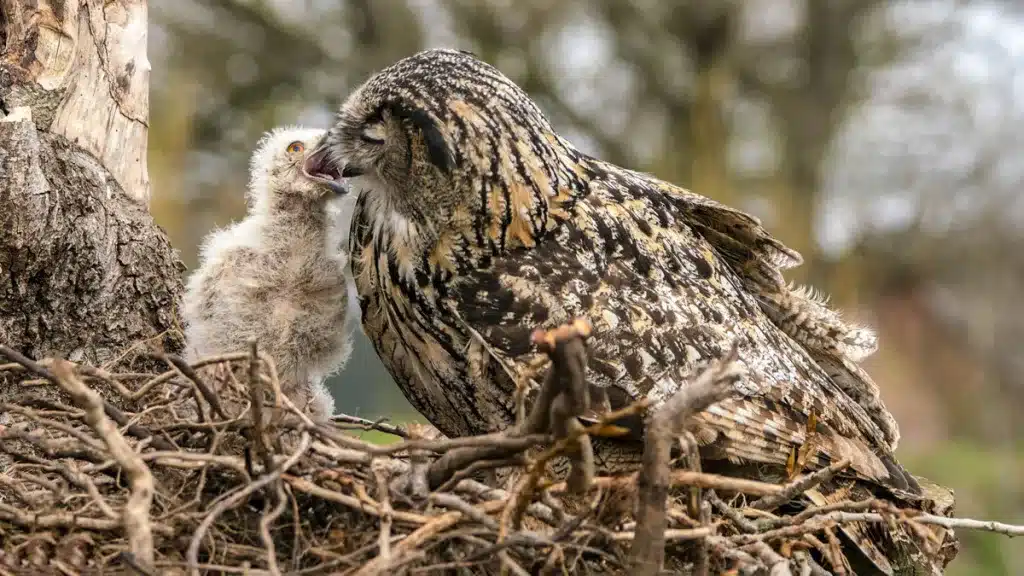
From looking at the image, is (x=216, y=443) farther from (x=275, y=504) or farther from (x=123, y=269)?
(x=123, y=269)

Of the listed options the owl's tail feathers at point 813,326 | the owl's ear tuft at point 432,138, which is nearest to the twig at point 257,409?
the owl's ear tuft at point 432,138

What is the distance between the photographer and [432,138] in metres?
2.36

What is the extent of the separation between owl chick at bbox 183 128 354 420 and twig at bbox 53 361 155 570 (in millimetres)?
1074

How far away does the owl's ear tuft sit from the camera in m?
2.36

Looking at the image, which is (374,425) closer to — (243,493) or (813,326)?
(243,493)

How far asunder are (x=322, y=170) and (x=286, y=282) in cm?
37

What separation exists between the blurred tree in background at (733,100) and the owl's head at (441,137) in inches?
229

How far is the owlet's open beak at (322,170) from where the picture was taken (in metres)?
2.83

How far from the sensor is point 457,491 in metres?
1.83

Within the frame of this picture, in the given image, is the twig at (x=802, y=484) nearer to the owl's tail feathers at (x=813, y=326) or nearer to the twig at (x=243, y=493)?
the twig at (x=243, y=493)

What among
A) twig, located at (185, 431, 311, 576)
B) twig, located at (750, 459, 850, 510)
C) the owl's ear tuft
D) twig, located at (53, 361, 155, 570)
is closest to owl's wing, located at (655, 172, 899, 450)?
the owl's ear tuft

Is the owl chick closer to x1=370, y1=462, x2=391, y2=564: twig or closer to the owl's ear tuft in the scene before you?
the owl's ear tuft

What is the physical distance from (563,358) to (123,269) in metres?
1.62

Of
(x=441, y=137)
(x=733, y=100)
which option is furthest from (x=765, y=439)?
(x=733, y=100)
